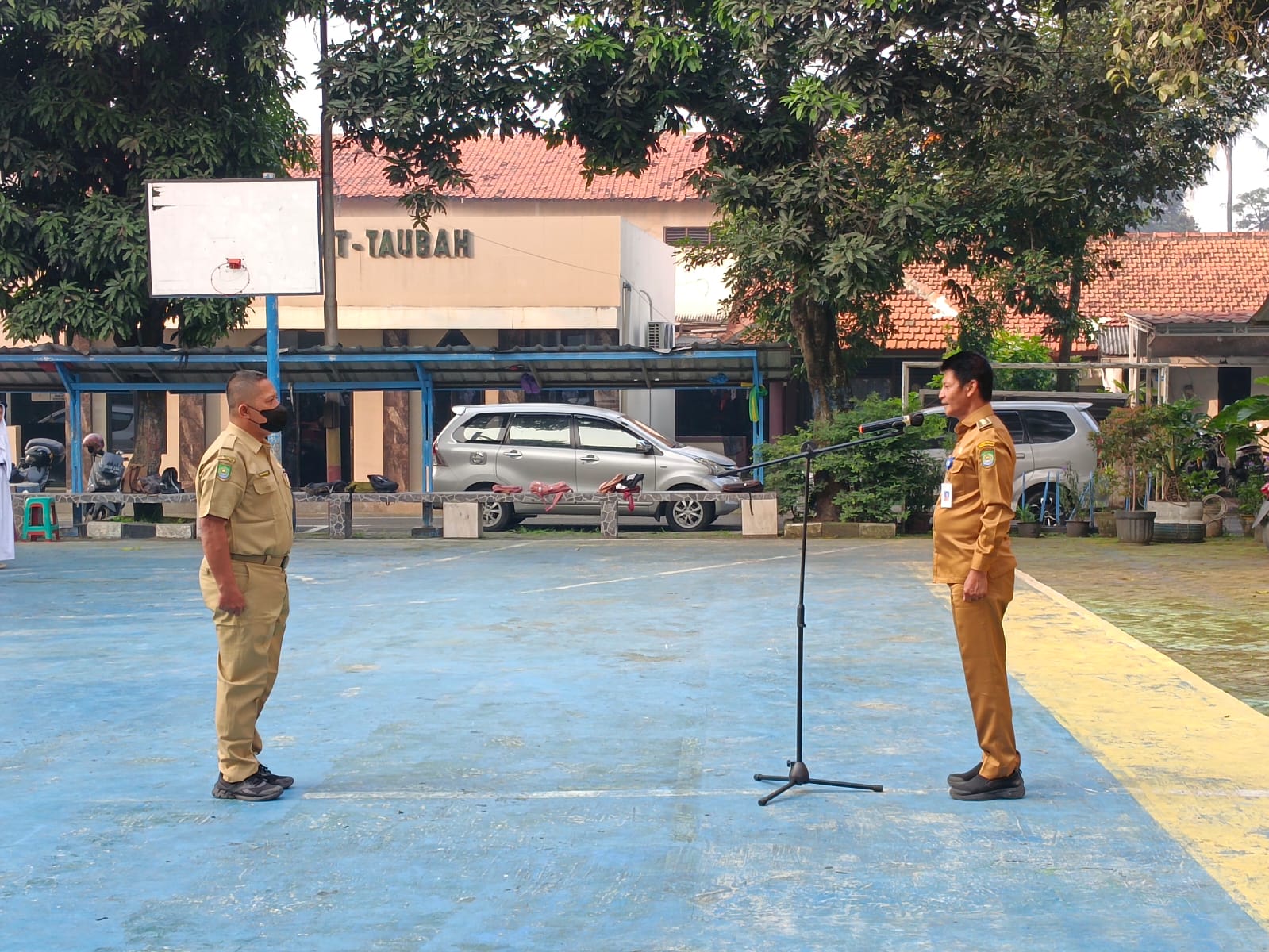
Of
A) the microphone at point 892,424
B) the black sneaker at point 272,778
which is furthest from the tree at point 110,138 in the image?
the microphone at point 892,424

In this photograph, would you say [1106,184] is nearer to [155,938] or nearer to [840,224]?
[840,224]

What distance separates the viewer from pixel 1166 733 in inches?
275

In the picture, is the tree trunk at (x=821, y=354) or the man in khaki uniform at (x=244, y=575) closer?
the man in khaki uniform at (x=244, y=575)

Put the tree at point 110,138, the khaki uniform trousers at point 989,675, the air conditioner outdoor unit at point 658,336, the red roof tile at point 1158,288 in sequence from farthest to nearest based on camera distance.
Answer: the red roof tile at point 1158,288, the air conditioner outdoor unit at point 658,336, the tree at point 110,138, the khaki uniform trousers at point 989,675

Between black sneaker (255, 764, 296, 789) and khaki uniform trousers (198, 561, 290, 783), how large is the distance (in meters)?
0.04

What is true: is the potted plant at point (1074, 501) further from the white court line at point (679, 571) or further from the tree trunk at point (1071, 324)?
the white court line at point (679, 571)

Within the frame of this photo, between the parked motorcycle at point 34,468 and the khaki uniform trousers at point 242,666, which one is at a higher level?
the parked motorcycle at point 34,468

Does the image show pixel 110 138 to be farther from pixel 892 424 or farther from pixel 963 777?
A: pixel 963 777

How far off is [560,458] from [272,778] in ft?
42.6

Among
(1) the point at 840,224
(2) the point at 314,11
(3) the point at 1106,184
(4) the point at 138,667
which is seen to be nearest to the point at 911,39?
(1) the point at 840,224

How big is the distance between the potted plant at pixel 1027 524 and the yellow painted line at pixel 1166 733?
7285 mm

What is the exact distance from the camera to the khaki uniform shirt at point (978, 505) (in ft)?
19.0

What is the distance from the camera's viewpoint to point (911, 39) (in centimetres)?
1634

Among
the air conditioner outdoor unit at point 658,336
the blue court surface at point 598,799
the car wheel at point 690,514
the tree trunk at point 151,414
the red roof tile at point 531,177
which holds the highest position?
the red roof tile at point 531,177
